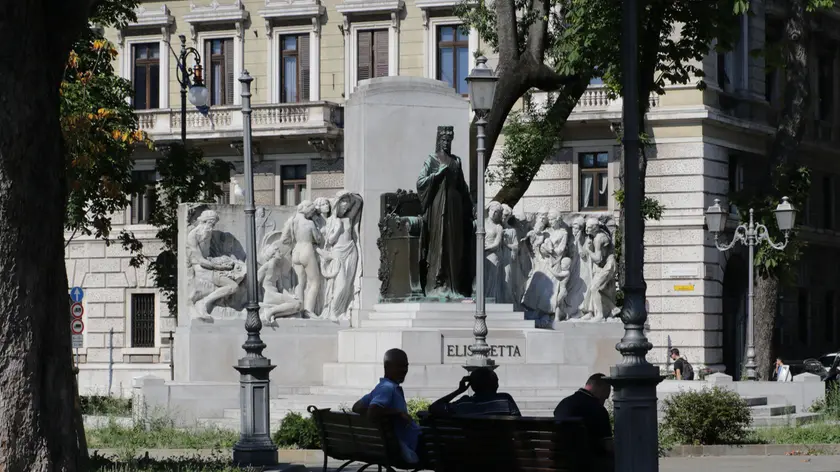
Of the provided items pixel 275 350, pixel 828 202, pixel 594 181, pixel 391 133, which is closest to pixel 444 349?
pixel 275 350

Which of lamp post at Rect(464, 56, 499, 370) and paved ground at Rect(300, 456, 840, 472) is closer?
paved ground at Rect(300, 456, 840, 472)

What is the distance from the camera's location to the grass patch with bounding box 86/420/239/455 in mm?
24922

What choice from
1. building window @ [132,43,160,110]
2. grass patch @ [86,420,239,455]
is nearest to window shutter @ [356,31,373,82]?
building window @ [132,43,160,110]

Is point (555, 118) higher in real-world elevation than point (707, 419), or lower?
higher

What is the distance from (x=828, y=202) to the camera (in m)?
59.5

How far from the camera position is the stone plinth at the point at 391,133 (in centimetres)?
3231

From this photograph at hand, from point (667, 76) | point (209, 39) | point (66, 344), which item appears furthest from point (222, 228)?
point (209, 39)

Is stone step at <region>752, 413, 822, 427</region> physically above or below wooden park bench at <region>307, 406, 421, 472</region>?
below

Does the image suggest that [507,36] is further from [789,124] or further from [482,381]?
[482,381]

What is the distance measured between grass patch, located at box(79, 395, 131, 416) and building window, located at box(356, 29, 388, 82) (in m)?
23.1

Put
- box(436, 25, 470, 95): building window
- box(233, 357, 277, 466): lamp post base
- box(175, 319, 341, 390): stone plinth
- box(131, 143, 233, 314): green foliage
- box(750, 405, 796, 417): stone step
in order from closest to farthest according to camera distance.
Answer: box(233, 357, 277, 466): lamp post base < box(175, 319, 341, 390): stone plinth < box(750, 405, 796, 417): stone step < box(131, 143, 233, 314): green foliage < box(436, 25, 470, 95): building window

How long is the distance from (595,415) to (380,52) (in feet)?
138

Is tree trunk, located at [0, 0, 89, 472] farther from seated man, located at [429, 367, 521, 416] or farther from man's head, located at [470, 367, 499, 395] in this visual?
man's head, located at [470, 367, 499, 395]

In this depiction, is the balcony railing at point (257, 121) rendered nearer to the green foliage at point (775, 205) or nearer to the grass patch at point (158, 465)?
the green foliage at point (775, 205)
